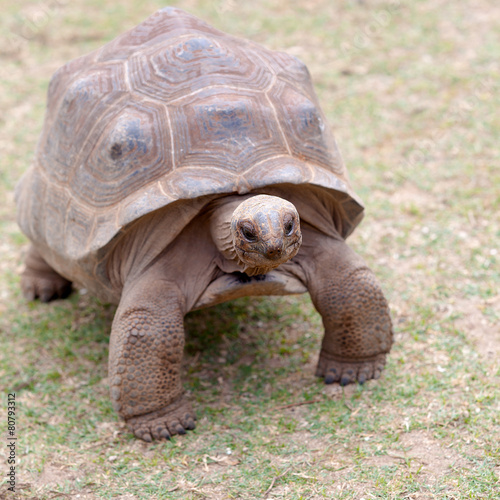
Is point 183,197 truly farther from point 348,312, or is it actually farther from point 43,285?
point 43,285

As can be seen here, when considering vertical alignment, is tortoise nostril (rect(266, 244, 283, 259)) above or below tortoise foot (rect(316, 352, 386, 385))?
above

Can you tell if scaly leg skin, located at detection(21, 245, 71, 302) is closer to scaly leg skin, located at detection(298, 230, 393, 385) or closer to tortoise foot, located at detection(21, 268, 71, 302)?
tortoise foot, located at detection(21, 268, 71, 302)

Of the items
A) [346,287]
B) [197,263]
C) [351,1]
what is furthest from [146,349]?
[351,1]

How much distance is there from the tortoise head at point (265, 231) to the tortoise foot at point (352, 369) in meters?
0.97

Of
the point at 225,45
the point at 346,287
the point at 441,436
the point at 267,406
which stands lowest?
the point at 267,406

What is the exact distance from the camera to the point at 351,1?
7883mm

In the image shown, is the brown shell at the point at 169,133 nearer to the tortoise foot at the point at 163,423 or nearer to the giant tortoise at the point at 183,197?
the giant tortoise at the point at 183,197

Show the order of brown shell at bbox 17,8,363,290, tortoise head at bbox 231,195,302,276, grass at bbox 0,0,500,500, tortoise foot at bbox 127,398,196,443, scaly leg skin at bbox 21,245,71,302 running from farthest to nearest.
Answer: scaly leg skin at bbox 21,245,71,302 → tortoise foot at bbox 127,398,196,443 → brown shell at bbox 17,8,363,290 → grass at bbox 0,0,500,500 → tortoise head at bbox 231,195,302,276

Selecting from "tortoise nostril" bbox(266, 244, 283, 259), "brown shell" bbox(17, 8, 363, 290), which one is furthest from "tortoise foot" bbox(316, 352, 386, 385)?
"tortoise nostril" bbox(266, 244, 283, 259)

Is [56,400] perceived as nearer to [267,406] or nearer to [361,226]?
[267,406]

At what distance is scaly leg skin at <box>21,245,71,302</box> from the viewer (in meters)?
4.53

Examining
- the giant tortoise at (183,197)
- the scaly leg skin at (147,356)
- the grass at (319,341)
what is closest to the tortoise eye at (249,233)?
the giant tortoise at (183,197)

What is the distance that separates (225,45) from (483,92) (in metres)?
3.33

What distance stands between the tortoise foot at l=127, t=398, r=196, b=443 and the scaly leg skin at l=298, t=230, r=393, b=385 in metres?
0.76
